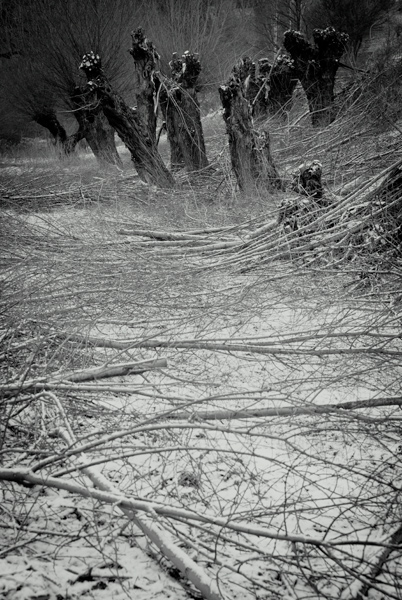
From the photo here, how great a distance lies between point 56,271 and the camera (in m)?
3.87

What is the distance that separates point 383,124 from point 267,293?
12.8 ft

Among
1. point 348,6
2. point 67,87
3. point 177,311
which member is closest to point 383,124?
point 177,311

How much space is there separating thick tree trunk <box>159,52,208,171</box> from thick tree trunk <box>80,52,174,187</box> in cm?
56

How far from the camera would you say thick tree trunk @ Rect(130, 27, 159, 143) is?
8.04 m

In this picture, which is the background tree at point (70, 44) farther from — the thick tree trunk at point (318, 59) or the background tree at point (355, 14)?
the background tree at point (355, 14)

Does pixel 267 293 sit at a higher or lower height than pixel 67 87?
lower

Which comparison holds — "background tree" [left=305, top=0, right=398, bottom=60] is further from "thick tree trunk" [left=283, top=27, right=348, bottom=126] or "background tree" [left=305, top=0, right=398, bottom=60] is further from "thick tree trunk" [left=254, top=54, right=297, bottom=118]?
"thick tree trunk" [left=254, top=54, right=297, bottom=118]

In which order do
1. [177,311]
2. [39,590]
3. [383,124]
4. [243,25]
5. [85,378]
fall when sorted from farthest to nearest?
1. [243,25]
2. [383,124]
3. [177,311]
4. [85,378]
5. [39,590]

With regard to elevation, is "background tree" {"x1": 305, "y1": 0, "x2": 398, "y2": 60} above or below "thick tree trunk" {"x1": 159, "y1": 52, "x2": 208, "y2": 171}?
above

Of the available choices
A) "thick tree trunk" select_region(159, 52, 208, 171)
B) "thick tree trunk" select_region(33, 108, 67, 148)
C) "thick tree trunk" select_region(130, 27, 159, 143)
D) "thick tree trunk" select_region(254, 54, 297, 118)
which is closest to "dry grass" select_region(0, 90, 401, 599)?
"thick tree trunk" select_region(159, 52, 208, 171)

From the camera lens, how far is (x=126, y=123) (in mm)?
7918

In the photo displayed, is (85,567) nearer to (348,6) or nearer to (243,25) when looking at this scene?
(348,6)

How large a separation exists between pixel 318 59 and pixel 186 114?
3186mm

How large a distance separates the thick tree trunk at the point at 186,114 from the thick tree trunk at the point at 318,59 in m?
2.16
